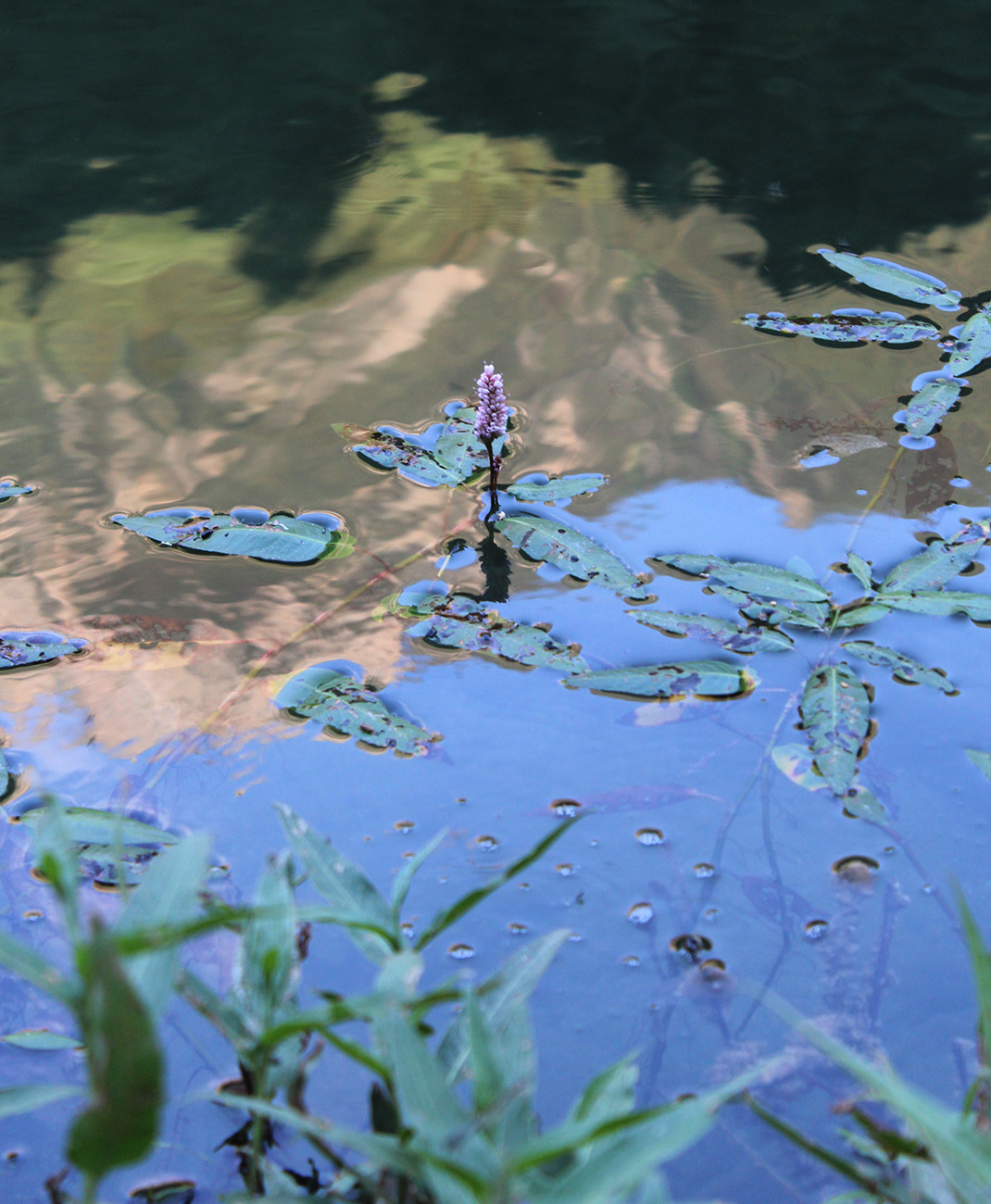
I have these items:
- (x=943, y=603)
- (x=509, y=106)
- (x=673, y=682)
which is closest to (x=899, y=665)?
(x=943, y=603)

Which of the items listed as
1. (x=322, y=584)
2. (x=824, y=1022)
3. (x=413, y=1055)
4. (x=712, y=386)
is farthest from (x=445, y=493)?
(x=413, y=1055)

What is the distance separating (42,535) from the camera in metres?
1.58

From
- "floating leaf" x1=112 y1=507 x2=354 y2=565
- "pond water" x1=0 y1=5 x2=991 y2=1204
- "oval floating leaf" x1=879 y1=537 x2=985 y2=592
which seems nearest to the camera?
"pond water" x1=0 y1=5 x2=991 y2=1204

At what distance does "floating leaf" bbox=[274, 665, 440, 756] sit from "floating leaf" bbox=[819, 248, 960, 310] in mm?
1308

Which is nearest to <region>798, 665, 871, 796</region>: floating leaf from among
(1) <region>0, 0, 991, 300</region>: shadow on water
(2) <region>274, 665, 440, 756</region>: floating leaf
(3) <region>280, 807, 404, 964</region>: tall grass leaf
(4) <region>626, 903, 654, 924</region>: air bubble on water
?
(4) <region>626, 903, 654, 924</region>: air bubble on water

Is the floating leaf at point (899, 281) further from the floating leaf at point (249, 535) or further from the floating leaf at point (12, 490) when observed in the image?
the floating leaf at point (12, 490)

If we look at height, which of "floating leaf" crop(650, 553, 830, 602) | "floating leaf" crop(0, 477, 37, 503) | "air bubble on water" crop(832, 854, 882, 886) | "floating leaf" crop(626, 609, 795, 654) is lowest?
"air bubble on water" crop(832, 854, 882, 886)

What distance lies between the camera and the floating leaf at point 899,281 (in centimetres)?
193

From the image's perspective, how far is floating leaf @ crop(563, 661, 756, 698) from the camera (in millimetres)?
1273

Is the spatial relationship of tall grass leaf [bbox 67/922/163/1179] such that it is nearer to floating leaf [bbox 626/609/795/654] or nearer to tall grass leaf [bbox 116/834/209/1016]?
tall grass leaf [bbox 116/834/209/1016]

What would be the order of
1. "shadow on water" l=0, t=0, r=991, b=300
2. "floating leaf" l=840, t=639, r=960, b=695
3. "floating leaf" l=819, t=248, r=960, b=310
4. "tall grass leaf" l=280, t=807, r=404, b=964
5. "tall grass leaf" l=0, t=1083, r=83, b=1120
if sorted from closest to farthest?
"tall grass leaf" l=0, t=1083, r=83, b=1120
"tall grass leaf" l=280, t=807, r=404, b=964
"floating leaf" l=840, t=639, r=960, b=695
"floating leaf" l=819, t=248, r=960, b=310
"shadow on water" l=0, t=0, r=991, b=300

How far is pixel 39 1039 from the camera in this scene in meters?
0.92

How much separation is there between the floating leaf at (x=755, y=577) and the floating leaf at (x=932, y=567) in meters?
→ 0.10

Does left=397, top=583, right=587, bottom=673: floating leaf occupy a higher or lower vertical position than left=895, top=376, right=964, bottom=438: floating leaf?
lower
